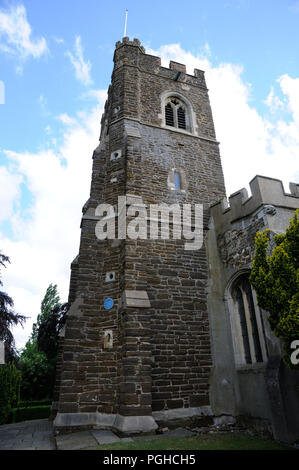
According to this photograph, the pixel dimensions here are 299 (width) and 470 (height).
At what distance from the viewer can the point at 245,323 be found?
802cm

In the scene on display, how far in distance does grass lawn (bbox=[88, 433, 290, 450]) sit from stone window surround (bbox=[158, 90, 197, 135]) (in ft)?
35.0

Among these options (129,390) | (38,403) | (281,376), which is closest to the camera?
(281,376)

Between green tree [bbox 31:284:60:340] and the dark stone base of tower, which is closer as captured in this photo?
the dark stone base of tower

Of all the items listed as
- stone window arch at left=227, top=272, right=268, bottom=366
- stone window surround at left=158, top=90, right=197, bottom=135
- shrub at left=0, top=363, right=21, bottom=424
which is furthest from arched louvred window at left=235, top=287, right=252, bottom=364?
shrub at left=0, top=363, right=21, bottom=424

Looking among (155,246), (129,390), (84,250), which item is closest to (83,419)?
(129,390)

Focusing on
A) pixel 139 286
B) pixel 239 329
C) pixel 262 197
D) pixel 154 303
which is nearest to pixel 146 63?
pixel 262 197

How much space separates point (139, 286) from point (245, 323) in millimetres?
3212

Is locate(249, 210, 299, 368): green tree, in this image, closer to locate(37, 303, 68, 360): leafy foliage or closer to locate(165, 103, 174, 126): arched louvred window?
locate(165, 103, 174, 126): arched louvred window

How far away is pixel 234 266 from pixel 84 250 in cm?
462

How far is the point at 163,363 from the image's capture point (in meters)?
7.68

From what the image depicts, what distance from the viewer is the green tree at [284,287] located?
5000 mm

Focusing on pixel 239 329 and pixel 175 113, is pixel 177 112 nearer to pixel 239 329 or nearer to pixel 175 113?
pixel 175 113

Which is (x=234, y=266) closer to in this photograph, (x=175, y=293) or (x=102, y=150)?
(x=175, y=293)

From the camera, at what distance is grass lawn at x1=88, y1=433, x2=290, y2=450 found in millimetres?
5111
